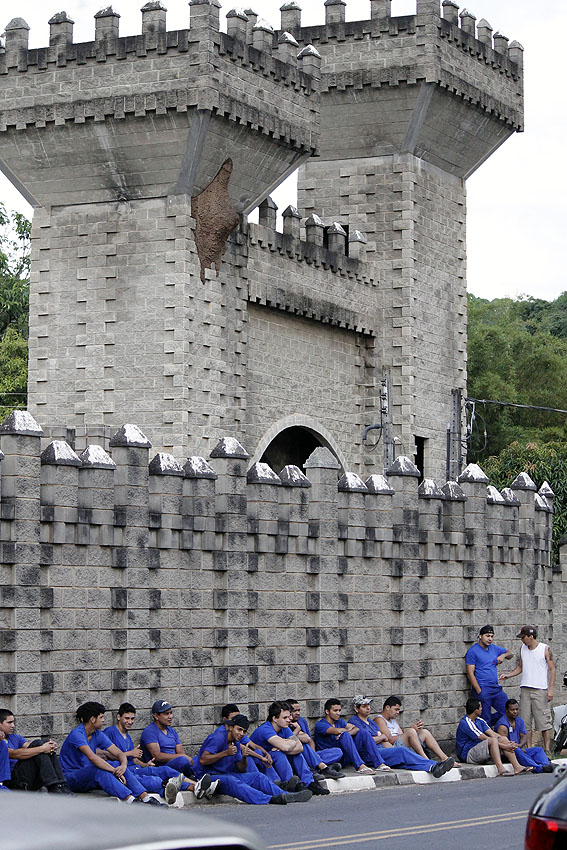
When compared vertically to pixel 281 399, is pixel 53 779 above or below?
below

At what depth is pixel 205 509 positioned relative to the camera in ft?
61.8

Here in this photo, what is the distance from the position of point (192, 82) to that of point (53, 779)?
15994mm

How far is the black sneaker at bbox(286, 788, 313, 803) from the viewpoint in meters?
16.2

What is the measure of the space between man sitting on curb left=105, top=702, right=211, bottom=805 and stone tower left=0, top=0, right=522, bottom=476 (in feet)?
38.0

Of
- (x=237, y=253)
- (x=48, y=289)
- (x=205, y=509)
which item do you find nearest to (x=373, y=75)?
(x=237, y=253)

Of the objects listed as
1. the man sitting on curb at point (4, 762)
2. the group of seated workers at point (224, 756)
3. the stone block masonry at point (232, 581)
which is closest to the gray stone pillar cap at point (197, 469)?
the stone block masonry at point (232, 581)

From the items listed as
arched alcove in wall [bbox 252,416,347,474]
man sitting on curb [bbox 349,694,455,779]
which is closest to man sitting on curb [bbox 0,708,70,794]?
man sitting on curb [bbox 349,694,455,779]

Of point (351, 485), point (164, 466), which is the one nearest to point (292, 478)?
point (351, 485)

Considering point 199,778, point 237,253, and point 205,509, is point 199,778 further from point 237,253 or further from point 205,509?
point 237,253

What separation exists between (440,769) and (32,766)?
18.9ft

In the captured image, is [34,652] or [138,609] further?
[138,609]

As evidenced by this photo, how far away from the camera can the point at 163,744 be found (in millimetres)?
16766

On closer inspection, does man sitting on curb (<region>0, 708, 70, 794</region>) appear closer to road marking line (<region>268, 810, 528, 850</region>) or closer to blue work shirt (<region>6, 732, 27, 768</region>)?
blue work shirt (<region>6, 732, 27, 768</region>)

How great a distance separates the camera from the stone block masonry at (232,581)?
16.7m
